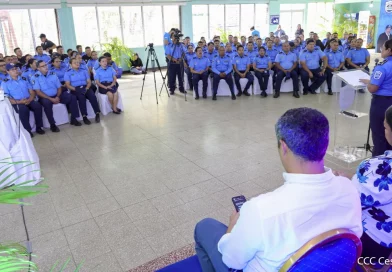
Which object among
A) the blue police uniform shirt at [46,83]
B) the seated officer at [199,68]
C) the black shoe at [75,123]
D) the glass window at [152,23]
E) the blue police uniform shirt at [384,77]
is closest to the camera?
the blue police uniform shirt at [384,77]

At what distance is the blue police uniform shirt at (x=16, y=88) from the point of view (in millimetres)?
5341

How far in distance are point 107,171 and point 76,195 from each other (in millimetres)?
606

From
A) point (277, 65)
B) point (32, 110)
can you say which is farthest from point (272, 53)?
point (32, 110)

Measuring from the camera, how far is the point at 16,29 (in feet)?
34.1

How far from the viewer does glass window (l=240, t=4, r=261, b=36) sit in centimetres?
1416

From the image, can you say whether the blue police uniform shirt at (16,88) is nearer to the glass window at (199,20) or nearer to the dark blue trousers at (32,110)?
the dark blue trousers at (32,110)

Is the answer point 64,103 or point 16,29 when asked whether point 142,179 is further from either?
point 16,29

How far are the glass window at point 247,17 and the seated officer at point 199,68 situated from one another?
24.4 ft

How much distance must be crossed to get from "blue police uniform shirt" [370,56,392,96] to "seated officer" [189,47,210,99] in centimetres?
468

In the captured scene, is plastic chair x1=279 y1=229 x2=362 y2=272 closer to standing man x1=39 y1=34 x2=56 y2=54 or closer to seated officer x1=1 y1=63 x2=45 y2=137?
seated officer x1=1 y1=63 x2=45 y2=137

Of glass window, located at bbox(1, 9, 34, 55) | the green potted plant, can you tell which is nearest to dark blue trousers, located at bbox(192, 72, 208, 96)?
the green potted plant

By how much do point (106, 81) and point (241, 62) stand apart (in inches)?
121

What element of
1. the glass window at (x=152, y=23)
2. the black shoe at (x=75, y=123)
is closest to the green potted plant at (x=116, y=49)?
the glass window at (x=152, y=23)

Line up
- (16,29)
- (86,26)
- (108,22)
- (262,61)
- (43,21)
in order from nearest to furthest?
1. (262,61)
2. (16,29)
3. (43,21)
4. (86,26)
5. (108,22)
